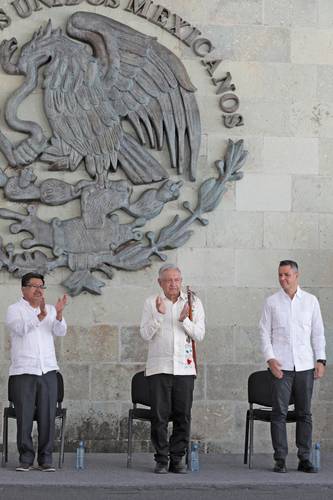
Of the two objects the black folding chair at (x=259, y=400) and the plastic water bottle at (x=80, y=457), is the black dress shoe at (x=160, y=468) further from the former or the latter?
the black folding chair at (x=259, y=400)

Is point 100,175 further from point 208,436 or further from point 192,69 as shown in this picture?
point 208,436

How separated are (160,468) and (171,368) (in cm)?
76

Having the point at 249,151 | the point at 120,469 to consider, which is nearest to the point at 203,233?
the point at 249,151

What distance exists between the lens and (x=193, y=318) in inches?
353

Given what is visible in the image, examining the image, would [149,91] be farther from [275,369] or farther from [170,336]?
[275,369]

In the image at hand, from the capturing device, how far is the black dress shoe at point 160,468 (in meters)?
8.88

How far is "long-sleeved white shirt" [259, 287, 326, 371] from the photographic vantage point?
9062mm

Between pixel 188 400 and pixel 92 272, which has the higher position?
pixel 92 272

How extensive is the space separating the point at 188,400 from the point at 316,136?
2962mm

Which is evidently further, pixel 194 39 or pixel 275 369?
pixel 194 39

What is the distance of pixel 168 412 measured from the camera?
8.98 metres

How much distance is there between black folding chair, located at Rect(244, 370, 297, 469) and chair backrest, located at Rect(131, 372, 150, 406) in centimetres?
84

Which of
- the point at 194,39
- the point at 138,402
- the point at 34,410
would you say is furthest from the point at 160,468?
the point at 194,39

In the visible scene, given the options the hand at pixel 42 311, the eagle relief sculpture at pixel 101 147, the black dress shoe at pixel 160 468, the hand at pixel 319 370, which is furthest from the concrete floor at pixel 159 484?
the eagle relief sculpture at pixel 101 147
